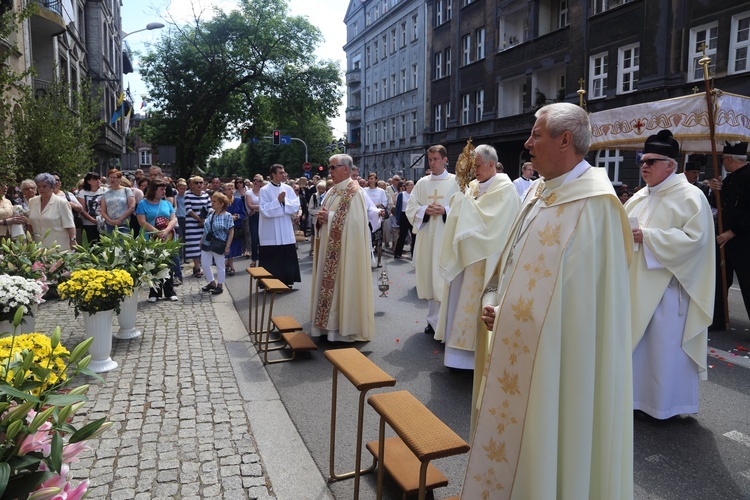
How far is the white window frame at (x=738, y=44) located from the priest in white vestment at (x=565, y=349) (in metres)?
17.6

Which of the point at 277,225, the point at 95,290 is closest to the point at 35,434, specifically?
the point at 95,290

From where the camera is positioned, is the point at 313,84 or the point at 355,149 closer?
the point at 313,84

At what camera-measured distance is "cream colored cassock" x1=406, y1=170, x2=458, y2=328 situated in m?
7.15

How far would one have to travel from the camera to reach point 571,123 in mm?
2498

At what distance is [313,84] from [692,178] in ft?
96.8

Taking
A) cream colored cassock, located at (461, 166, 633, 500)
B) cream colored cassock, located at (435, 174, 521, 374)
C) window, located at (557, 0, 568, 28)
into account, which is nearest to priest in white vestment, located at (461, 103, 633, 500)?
cream colored cassock, located at (461, 166, 633, 500)

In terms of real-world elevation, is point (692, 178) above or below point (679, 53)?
below

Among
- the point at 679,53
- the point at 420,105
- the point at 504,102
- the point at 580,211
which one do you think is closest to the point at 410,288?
the point at 580,211

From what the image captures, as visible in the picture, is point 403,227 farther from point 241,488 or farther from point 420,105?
point 420,105

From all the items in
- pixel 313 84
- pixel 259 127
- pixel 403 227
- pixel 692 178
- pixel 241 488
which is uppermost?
pixel 313 84

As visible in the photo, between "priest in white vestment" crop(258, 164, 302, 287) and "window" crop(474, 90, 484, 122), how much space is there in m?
23.3

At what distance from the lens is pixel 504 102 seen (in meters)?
29.3

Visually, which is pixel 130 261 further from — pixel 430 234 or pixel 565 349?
pixel 565 349

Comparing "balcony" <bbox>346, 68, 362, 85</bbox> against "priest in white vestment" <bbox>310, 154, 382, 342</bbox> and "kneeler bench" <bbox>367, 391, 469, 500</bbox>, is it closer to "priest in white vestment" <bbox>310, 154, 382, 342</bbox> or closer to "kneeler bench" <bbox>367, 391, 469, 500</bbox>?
"priest in white vestment" <bbox>310, 154, 382, 342</bbox>
